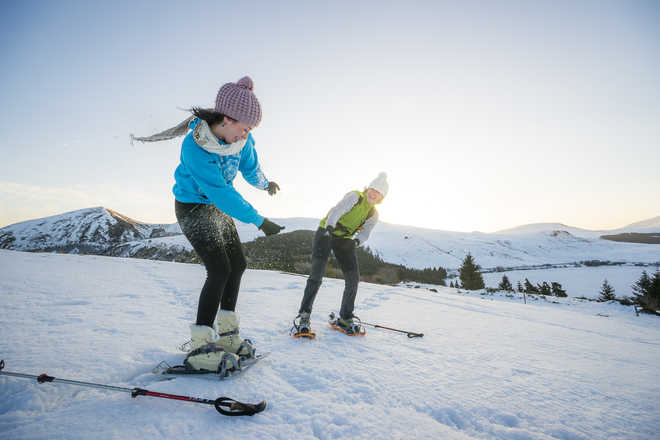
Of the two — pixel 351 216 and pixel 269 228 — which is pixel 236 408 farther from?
pixel 351 216

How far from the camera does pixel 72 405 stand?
1347 mm

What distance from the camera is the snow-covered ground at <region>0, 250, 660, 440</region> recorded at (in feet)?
4.36

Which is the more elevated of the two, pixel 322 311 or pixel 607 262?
pixel 607 262

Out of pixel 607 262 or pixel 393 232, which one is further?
pixel 393 232

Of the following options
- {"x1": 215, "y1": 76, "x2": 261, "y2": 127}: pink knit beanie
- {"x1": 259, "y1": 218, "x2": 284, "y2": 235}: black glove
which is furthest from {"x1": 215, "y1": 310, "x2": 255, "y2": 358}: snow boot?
{"x1": 215, "y1": 76, "x2": 261, "y2": 127}: pink knit beanie

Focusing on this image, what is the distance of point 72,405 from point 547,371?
11.7 ft

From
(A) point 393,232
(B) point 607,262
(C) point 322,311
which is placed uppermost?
(A) point 393,232

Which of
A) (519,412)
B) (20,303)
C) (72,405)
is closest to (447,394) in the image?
(519,412)

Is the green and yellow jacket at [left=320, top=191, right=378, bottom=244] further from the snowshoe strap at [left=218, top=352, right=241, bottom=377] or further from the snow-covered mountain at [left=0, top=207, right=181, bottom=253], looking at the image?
the snow-covered mountain at [left=0, top=207, right=181, bottom=253]

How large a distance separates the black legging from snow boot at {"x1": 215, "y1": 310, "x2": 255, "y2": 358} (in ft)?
0.24

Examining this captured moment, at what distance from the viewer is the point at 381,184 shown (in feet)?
12.6

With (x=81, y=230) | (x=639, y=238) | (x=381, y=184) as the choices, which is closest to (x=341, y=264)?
(x=381, y=184)

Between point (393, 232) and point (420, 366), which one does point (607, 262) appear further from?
point (420, 366)

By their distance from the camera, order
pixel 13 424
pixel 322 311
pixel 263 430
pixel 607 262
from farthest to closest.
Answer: pixel 607 262
pixel 322 311
pixel 263 430
pixel 13 424
